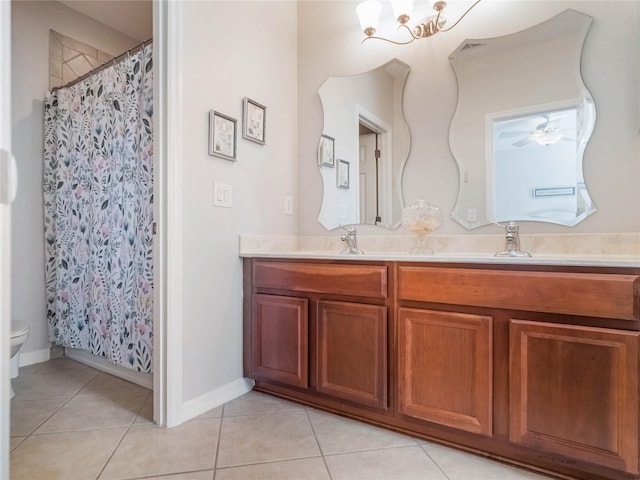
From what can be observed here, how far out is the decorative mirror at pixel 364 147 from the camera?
2.06m

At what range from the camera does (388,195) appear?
209cm

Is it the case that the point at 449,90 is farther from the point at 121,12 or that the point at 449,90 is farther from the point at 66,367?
the point at 66,367

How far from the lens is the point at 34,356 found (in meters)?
2.50

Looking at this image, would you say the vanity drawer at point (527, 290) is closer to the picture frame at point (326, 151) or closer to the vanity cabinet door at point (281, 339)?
the vanity cabinet door at point (281, 339)

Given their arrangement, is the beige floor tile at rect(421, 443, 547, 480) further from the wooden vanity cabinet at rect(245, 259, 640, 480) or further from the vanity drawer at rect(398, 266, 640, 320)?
the vanity drawer at rect(398, 266, 640, 320)

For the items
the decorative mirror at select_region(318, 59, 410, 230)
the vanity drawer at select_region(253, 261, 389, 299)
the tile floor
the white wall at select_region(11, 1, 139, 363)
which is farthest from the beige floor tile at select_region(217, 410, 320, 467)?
the white wall at select_region(11, 1, 139, 363)

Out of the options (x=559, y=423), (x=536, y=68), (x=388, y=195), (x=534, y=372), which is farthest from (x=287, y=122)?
(x=559, y=423)

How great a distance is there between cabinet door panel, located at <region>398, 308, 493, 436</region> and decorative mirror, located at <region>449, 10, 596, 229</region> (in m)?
0.66

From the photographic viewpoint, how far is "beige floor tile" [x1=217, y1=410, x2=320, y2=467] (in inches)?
54.8

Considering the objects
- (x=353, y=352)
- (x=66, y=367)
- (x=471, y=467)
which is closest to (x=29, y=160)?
(x=66, y=367)

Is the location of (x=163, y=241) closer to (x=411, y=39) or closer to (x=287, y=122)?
(x=287, y=122)

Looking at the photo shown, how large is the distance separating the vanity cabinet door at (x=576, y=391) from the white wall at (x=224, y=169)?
1352mm

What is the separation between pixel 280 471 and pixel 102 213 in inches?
73.4

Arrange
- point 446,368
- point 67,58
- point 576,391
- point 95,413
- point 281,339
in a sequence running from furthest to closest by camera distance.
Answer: point 67,58 → point 281,339 → point 95,413 → point 446,368 → point 576,391
